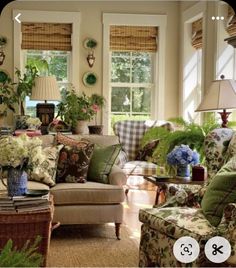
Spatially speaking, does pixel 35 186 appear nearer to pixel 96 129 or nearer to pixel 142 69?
pixel 96 129

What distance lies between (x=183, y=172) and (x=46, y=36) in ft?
11.5

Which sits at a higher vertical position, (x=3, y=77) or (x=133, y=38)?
(x=133, y=38)

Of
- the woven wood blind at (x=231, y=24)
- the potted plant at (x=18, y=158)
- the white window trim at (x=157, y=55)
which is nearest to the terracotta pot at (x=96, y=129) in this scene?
the white window trim at (x=157, y=55)

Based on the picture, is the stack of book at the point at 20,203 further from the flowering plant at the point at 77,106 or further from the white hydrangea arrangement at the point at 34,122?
the flowering plant at the point at 77,106

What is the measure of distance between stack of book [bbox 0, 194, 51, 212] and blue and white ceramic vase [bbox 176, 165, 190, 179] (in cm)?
110

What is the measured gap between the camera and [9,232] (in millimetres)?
2668

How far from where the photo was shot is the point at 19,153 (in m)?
2.67

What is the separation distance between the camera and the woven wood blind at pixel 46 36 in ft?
20.1

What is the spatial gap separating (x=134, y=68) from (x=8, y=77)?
1711 mm

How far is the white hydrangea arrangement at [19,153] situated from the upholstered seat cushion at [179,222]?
2.35 ft


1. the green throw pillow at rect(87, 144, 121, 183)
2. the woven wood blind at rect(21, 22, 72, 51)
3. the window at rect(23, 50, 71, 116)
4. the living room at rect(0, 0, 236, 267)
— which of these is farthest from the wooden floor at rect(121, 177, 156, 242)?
the woven wood blind at rect(21, 22, 72, 51)

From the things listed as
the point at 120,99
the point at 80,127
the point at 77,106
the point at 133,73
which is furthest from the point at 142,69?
the point at 80,127

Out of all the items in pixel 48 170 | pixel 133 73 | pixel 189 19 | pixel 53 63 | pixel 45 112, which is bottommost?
pixel 48 170

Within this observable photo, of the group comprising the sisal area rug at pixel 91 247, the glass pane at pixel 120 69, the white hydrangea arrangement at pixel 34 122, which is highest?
the glass pane at pixel 120 69
